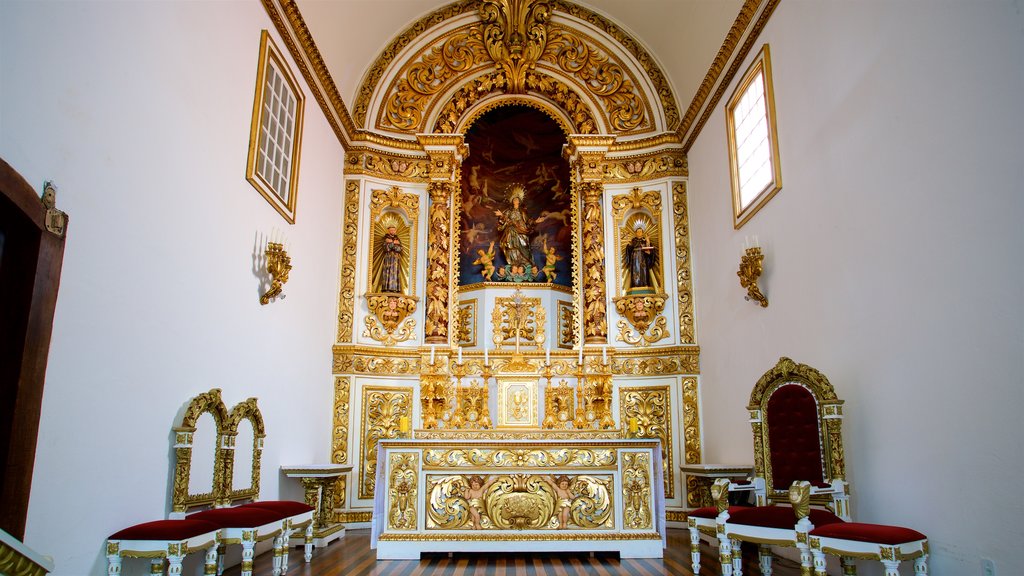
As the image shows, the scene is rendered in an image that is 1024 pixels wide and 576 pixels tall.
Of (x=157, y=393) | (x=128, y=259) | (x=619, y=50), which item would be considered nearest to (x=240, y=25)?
(x=128, y=259)

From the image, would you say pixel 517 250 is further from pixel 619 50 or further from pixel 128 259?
pixel 128 259

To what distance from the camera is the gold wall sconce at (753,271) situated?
7.51 m

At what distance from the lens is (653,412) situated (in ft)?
33.7

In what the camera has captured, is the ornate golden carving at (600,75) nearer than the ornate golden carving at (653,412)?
No

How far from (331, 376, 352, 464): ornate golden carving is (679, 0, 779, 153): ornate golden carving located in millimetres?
6319

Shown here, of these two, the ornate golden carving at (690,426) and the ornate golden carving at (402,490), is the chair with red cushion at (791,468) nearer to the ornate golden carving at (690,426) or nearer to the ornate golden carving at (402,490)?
the ornate golden carving at (402,490)

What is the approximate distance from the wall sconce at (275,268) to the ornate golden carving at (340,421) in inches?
110

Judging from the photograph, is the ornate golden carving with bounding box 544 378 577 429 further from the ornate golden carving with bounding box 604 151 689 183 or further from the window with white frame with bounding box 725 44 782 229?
the ornate golden carving with bounding box 604 151 689 183

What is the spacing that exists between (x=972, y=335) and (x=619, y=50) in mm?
8425

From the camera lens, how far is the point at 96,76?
446 centimetres

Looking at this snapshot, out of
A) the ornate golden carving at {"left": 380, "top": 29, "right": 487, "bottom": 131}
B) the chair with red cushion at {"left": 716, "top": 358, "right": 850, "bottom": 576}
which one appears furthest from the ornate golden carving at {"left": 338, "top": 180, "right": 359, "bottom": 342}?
the chair with red cushion at {"left": 716, "top": 358, "right": 850, "bottom": 576}

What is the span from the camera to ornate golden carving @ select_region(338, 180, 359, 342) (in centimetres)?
1023

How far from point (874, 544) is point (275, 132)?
22.6 ft

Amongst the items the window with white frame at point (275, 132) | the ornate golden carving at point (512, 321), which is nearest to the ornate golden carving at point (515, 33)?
the ornate golden carving at point (512, 321)
